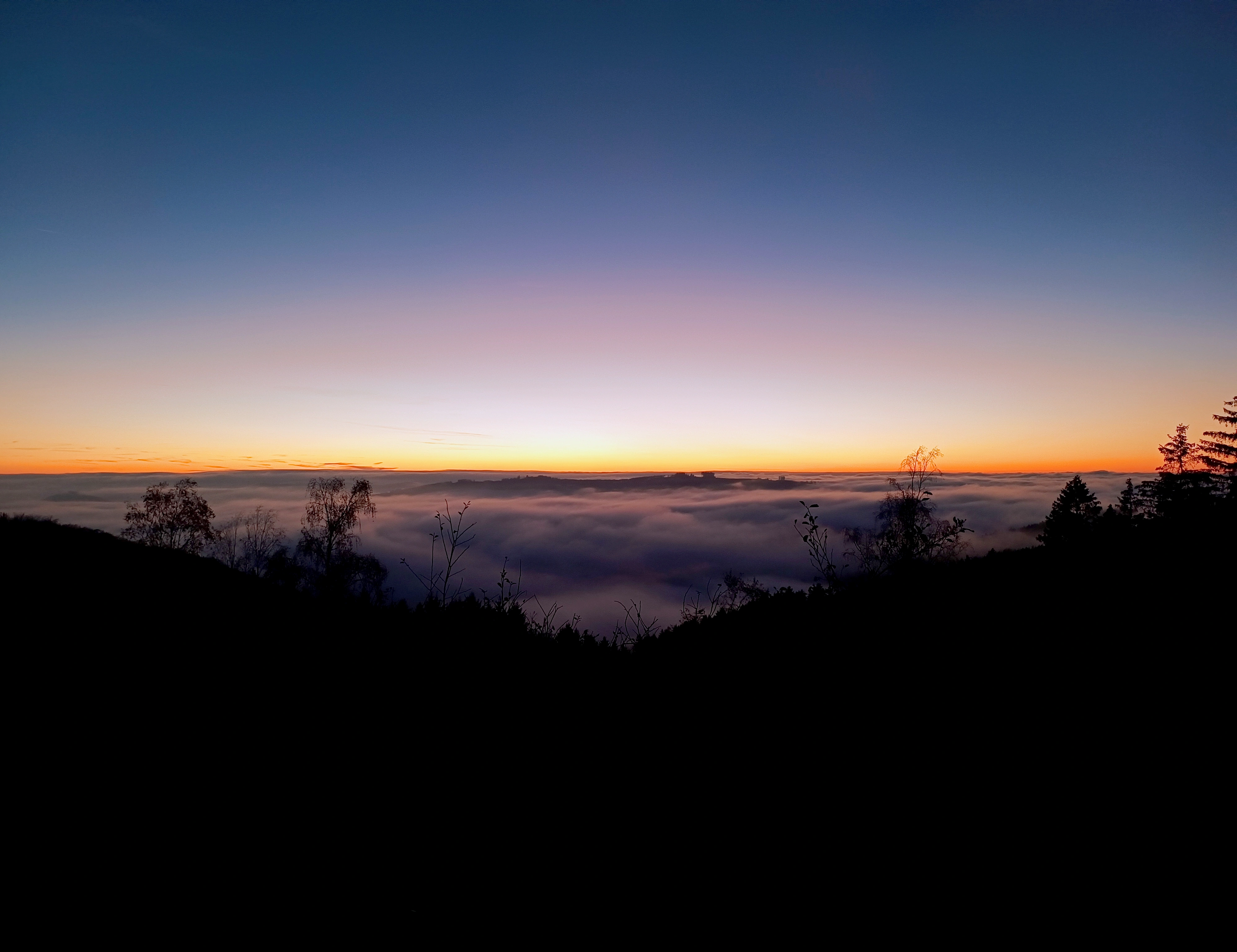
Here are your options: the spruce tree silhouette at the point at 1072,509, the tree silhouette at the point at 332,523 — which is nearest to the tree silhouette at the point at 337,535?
the tree silhouette at the point at 332,523

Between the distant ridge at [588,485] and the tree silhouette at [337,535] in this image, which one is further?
the distant ridge at [588,485]

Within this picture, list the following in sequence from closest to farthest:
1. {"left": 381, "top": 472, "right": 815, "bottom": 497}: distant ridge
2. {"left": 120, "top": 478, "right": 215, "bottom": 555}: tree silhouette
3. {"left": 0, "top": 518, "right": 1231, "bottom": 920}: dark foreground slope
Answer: {"left": 0, "top": 518, "right": 1231, "bottom": 920}: dark foreground slope < {"left": 120, "top": 478, "right": 215, "bottom": 555}: tree silhouette < {"left": 381, "top": 472, "right": 815, "bottom": 497}: distant ridge

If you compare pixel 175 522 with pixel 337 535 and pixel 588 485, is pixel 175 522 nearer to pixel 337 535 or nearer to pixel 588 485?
pixel 337 535

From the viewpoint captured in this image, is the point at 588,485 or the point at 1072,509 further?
the point at 588,485

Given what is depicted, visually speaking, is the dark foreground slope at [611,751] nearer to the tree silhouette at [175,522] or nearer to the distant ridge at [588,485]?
the tree silhouette at [175,522]

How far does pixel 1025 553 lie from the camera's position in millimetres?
12352

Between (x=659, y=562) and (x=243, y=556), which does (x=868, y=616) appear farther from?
(x=659, y=562)

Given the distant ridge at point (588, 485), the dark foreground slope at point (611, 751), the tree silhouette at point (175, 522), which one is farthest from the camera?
the distant ridge at point (588, 485)

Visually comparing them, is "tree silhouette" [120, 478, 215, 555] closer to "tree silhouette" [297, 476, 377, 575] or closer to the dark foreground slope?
"tree silhouette" [297, 476, 377, 575]

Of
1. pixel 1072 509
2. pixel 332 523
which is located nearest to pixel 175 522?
pixel 332 523

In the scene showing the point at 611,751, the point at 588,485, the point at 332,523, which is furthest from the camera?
the point at 588,485

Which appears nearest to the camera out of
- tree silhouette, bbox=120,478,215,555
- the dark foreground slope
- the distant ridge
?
the dark foreground slope

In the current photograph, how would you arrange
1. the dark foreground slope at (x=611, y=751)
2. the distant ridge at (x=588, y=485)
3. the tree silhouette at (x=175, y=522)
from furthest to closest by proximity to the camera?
the distant ridge at (x=588, y=485)
the tree silhouette at (x=175, y=522)
the dark foreground slope at (x=611, y=751)

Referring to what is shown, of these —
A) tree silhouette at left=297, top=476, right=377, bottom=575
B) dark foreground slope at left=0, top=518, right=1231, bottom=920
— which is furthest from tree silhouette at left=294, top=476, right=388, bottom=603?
dark foreground slope at left=0, top=518, right=1231, bottom=920
